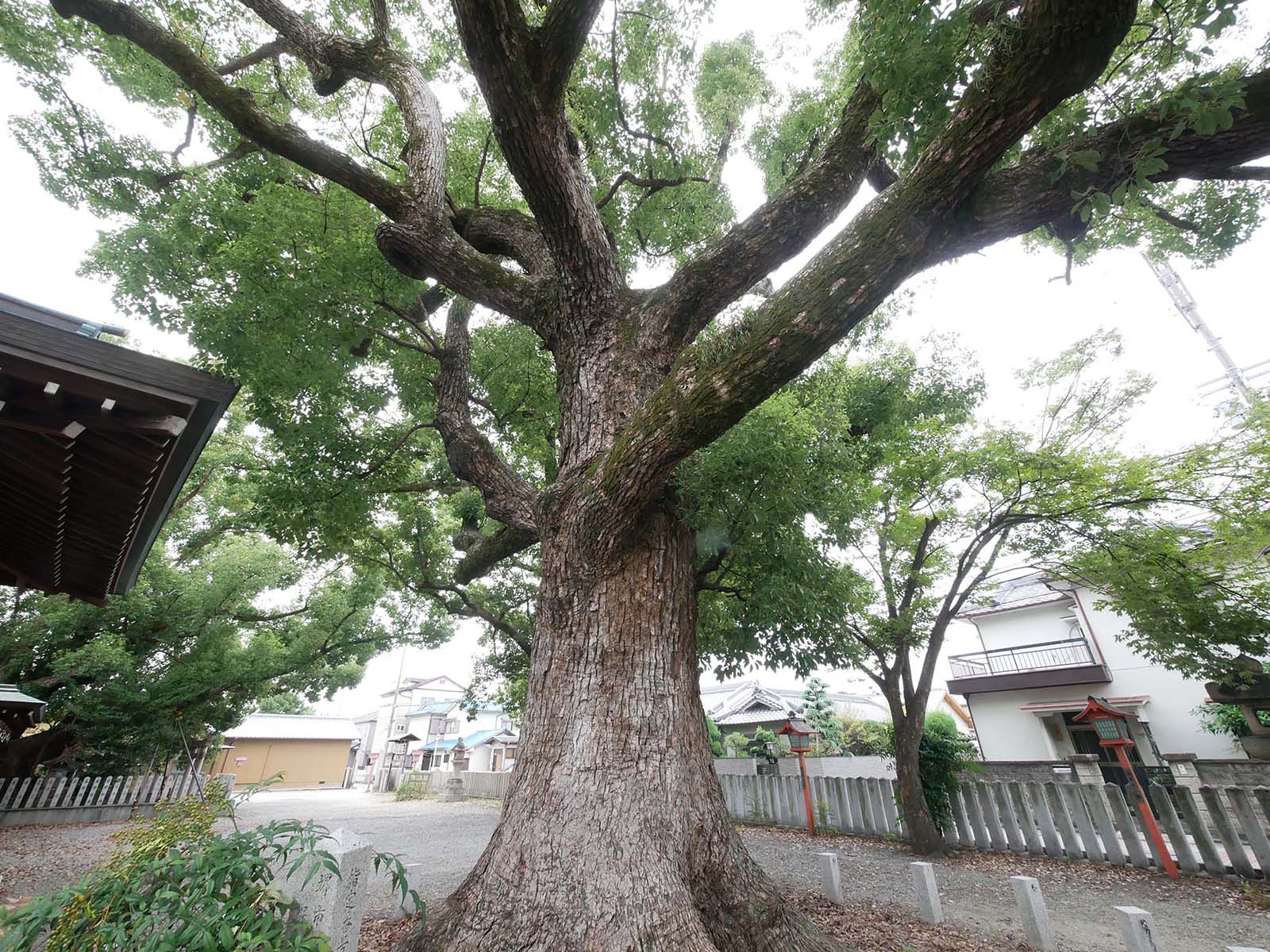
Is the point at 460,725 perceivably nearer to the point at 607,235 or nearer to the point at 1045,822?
the point at 1045,822

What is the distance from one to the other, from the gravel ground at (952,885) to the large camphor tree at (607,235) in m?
2.38

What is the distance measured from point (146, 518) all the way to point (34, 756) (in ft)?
44.2

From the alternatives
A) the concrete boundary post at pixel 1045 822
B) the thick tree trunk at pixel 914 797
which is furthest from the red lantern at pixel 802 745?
the concrete boundary post at pixel 1045 822

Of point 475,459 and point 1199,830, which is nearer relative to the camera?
point 475,459

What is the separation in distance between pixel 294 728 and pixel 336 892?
33984 mm

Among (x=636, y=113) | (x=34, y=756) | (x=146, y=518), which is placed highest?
(x=636, y=113)

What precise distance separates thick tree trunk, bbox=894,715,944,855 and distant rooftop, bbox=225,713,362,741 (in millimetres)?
31381

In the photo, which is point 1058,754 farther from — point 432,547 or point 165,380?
point 165,380

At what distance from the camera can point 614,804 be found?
280cm

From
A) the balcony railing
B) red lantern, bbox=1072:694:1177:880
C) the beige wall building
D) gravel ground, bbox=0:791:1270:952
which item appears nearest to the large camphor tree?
gravel ground, bbox=0:791:1270:952

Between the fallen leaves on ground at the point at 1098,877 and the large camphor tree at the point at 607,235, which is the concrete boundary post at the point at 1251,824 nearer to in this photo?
the fallen leaves on ground at the point at 1098,877

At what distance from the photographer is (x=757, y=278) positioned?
414 centimetres

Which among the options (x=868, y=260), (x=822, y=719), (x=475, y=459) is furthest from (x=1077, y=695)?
(x=475, y=459)

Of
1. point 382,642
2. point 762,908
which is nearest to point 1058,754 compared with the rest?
point 762,908
